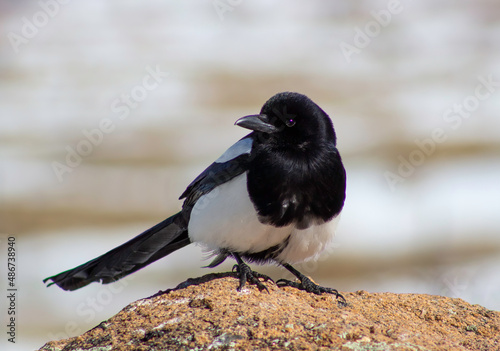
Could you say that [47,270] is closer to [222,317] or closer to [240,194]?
[240,194]

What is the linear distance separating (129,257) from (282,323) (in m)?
1.94

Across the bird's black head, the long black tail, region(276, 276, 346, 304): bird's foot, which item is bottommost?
region(276, 276, 346, 304): bird's foot

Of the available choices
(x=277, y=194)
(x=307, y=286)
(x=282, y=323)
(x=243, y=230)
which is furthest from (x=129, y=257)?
(x=282, y=323)

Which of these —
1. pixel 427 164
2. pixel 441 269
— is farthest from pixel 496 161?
pixel 441 269

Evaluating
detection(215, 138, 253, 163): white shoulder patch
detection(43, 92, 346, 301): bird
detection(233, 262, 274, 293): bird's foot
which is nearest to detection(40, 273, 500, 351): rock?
detection(233, 262, 274, 293): bird's foot

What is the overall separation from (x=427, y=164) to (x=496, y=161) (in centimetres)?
123

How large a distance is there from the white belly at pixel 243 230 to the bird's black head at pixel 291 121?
0.34m

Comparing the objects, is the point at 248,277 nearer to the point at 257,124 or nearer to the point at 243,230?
the point at 243,230

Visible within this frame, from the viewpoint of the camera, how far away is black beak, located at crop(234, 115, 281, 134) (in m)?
4.14

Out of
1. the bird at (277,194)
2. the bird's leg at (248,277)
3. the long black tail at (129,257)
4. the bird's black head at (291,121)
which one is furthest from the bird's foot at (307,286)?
the long black tail at (129,257)

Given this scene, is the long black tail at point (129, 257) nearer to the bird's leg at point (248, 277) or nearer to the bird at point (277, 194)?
the bird at point (277, 194)

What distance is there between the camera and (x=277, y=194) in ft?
12.9

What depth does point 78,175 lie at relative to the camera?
11336mm

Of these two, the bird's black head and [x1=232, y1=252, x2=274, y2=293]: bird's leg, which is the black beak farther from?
[x1=232, y1=252, x2=274, y2=293]: bird's leg
